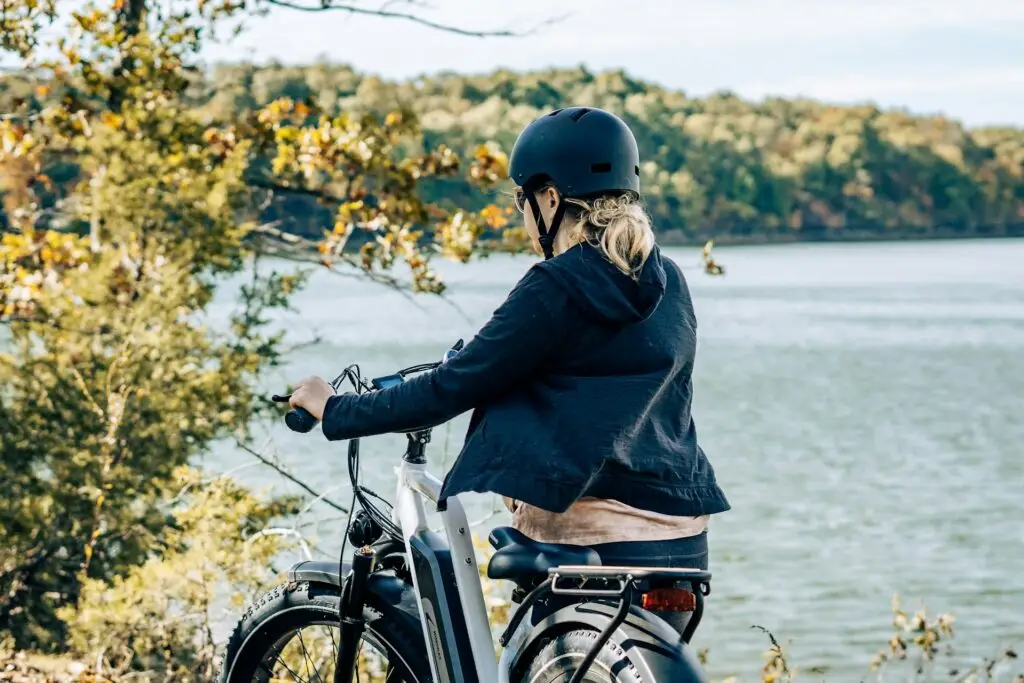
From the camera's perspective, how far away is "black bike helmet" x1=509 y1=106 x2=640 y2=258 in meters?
2.96

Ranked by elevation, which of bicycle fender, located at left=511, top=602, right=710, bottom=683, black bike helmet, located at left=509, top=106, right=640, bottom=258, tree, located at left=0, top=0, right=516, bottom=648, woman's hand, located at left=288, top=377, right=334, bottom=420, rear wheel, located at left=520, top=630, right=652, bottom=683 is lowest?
tree, located at left=0, top=0, right=516, bottom=648

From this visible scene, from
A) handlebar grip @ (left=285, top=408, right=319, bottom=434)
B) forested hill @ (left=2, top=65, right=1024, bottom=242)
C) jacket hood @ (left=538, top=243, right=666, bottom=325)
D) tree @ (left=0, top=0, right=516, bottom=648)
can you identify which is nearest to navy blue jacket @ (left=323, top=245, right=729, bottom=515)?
jacket hood @ (left=538, top=243, right=666, bottom=325)

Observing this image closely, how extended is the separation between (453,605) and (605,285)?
2.66ft

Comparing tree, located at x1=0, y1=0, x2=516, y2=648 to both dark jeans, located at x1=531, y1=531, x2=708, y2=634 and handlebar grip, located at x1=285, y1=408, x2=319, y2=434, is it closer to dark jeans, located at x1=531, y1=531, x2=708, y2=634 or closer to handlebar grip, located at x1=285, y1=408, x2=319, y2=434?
handlebar grip, located at x1=285, y1=408, x2=319, y2=434

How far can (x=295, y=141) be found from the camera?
27.6 feet

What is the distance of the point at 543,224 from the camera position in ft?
9.95

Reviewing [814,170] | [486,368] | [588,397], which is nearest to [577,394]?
[588,397]

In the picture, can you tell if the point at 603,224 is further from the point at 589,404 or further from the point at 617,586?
the point at 617,586

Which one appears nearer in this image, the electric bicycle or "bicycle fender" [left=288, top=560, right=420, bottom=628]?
the electric bicycle

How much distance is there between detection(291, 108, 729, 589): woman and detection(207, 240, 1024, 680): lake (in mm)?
2737

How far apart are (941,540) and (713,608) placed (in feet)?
19.5

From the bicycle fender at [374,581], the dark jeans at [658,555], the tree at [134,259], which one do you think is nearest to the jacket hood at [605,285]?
the dark jeans at [658,555]

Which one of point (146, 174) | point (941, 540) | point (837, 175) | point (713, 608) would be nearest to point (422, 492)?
point (146, 174)

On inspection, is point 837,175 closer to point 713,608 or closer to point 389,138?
point 713,608
